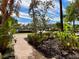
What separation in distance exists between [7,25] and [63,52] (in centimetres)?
295

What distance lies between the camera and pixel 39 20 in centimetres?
1377

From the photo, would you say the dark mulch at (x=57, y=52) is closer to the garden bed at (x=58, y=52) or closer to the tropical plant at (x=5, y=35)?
the garden bed at (x=58, y=52)

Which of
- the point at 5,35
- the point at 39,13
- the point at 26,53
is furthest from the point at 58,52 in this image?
the point at 39,13

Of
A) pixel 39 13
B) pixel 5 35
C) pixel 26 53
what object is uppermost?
pixel 39 13

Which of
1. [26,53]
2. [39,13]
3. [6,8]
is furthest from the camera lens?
[39,13]

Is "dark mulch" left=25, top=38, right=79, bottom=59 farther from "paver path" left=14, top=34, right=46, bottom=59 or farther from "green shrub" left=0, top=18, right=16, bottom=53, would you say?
"green shrub" left=0, top=18, right=16, bottom=53

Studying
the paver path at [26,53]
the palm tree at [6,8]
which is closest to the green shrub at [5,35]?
the palm tree at [6,8]

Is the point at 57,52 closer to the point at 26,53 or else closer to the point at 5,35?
the point at 26,53

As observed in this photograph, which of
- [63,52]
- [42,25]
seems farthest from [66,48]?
[42,25]

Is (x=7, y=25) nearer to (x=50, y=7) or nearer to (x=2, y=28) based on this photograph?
(x=2, y=28)

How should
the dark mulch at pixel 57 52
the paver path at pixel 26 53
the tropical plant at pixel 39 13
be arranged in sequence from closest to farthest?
the dark mulch at pixel 57 52
the paver path at pixel 26 53
the tropical plant at pixel 39 13

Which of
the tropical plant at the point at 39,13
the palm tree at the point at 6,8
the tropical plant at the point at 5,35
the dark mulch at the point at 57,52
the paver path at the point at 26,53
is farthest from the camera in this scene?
the tropical plant at the point at 39,13

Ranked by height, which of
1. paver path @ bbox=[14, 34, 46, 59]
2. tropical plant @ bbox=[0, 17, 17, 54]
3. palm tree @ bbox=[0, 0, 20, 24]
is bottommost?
paver path @ bbox=[14, 34, 46, 59]

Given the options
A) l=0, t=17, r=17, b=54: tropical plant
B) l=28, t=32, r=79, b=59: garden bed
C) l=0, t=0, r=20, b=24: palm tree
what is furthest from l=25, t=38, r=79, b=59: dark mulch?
l=0, t=0, r=20, b=24: palm tree
